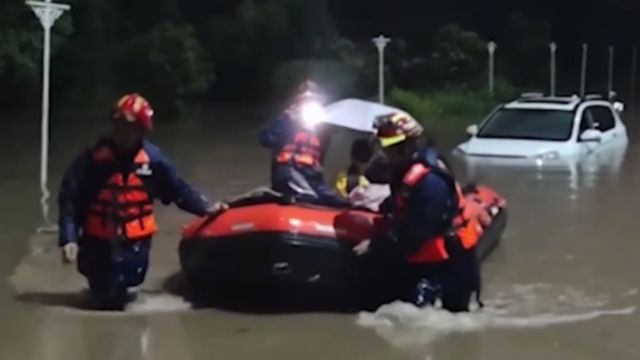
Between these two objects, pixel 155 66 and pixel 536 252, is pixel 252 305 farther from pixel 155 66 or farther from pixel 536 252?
pixel 155 66

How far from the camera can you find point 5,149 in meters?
25.2

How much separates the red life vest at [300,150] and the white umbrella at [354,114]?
190 mm

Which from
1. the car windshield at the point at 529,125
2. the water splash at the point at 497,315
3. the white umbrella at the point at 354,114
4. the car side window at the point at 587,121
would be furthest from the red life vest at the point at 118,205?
the car side window at the point at 587,121

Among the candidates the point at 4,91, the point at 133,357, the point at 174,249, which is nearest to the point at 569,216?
the point at 174,249

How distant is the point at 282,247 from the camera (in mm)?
10422

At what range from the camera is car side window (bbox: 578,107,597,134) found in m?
22.8

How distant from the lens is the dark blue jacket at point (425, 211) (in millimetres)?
9992

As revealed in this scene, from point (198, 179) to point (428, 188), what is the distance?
33.9ft

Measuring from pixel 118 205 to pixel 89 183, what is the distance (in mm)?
255

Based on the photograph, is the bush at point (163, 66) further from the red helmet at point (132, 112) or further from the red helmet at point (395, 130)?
the red helmet at point (395, 130)

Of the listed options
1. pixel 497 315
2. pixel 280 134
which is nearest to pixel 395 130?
pixel 497 315

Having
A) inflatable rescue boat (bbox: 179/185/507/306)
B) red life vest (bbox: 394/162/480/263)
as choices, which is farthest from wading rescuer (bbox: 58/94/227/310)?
red life vest (bbox: 394/162/480/263)

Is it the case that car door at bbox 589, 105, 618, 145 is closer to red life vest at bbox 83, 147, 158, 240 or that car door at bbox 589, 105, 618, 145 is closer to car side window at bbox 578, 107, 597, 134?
car side window at bbox 578, 107, 597, 134

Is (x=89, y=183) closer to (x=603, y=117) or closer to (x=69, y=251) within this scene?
(x=69, y=251)
